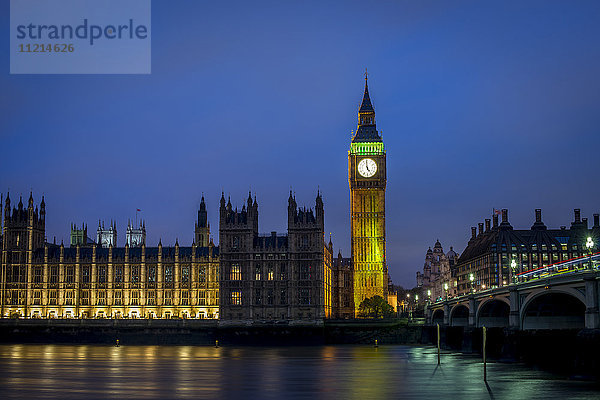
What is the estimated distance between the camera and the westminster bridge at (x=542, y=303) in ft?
202

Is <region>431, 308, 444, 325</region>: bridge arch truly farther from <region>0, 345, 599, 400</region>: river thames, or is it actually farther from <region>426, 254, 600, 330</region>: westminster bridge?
<region>0, 345, 599, 400</region>: river thames

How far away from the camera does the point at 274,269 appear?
15250cm

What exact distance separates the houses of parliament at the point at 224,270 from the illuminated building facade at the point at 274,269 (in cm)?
20

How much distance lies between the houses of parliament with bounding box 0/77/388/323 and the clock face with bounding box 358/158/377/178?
9.6 inches

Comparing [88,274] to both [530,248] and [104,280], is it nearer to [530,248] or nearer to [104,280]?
[104,280]

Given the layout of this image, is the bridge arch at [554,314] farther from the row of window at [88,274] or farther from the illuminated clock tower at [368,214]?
the row of window at [88,274]

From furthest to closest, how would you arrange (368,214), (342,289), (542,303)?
(342,289), (368,214), (542,303)

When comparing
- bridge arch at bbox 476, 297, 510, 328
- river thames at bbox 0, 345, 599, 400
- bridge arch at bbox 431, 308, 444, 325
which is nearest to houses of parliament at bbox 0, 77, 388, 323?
bridge arch at bbox 431, 308, 444, 325

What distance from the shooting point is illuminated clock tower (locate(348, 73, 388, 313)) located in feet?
592

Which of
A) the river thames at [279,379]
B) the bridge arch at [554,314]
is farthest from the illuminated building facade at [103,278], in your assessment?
the river thames at [279,379]

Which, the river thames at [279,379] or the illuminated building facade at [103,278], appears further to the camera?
the illuminated building facade at [103,278]

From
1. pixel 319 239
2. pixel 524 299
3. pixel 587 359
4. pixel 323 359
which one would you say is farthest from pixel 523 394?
pixel 319 239

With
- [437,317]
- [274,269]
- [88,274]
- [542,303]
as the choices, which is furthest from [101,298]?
[542,303]

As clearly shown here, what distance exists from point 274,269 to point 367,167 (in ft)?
154
